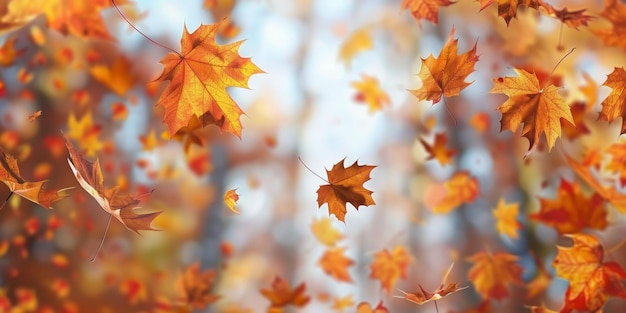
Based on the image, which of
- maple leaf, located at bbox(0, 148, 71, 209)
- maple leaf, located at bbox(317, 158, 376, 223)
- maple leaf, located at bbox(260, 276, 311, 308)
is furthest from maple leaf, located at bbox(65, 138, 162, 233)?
maple leaf, located at bbox(260, 276, 311, 308)

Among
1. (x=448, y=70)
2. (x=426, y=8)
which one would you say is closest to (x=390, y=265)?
(x=426, y=8)

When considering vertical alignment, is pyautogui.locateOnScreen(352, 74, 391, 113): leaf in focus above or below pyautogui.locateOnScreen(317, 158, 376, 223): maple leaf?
below

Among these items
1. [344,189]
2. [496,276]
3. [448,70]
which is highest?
[448,70]

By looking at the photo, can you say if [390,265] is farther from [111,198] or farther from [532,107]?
[111,198]

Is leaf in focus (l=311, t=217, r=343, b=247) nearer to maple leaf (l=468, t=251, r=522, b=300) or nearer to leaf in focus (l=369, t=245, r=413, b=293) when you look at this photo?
leaf in focus (l=369, t=245, r=413, b=293)

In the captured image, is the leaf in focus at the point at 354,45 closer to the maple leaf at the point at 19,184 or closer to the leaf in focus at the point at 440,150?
the leaf in focus at the point at 440,150

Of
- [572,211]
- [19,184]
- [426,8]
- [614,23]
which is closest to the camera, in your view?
[19,184]

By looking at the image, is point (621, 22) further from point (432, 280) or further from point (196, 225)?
point (196, 225)
